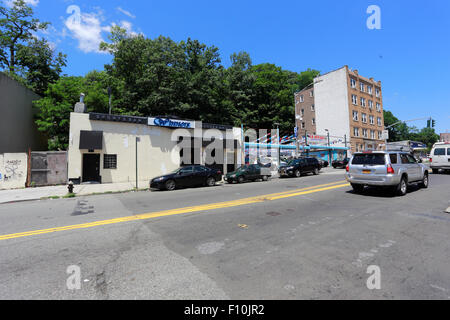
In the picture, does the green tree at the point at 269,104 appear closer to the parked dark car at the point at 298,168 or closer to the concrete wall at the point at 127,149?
the parked dark car at the point at 298,168

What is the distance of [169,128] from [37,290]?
1755 centimetres

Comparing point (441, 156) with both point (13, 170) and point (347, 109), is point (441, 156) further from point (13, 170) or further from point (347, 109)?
point (13, 170)

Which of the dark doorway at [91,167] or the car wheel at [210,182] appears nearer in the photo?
the car wheel at [210,182]

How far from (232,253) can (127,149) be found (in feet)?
53.4

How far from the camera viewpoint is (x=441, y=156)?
52.8ft

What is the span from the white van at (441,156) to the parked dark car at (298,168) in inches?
338

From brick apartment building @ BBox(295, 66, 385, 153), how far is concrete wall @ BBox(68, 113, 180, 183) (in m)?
27.4

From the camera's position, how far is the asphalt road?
9.00 feet

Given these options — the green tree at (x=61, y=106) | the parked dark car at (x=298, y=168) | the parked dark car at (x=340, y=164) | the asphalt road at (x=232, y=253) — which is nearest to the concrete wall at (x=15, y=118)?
the green tree at (x=61, y=106)

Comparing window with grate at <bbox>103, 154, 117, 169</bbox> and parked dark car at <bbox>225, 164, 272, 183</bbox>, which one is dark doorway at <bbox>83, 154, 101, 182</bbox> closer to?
window with grate at <bbox>103, 154, 117, 169</bbox>

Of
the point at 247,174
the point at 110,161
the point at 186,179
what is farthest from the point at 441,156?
the point at 110,161

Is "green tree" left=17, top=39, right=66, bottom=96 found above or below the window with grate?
above

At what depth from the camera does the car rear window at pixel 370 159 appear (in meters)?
8.65

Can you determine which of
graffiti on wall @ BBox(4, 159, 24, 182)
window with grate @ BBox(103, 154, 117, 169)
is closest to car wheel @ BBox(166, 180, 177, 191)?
window with grate @ BBox(103, 154, 117, 169)
